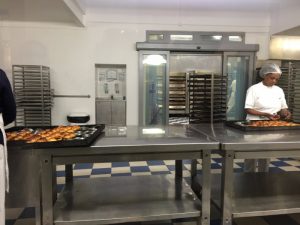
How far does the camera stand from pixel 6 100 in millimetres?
1566

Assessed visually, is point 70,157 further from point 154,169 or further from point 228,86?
point 228,86

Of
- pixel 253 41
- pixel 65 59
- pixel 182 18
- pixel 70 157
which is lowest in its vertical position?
pixel 70 157

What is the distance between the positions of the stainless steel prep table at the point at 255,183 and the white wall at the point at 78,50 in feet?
10.5

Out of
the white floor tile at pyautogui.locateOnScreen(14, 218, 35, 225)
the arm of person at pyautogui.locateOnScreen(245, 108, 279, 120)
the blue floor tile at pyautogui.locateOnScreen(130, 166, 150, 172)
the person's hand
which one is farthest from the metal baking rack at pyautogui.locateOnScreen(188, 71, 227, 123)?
the white floor tile at pyautogui.locateOnScreen(14, 218, 35, 225)

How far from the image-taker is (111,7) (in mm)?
4707

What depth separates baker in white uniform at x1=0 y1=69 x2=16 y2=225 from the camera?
1.42 metres

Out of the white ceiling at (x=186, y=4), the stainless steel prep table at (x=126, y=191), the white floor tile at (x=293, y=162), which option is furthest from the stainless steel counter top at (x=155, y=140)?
the white ceiling at (x=186, y=4)

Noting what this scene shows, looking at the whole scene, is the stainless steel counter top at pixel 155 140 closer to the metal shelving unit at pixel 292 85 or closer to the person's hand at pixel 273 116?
the person's hand at pixel 273 116

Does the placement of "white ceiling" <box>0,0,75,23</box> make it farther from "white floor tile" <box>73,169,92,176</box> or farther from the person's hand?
the person's hand

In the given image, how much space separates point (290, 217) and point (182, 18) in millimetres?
3818

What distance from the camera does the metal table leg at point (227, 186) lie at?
5.32 ft

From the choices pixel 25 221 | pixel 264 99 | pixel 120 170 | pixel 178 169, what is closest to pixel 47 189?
pixel 25 221

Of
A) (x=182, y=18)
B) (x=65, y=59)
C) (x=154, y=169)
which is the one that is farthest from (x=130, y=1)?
(x=154, y=169)

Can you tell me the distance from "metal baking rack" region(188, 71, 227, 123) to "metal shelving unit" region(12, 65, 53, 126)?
2600 millimetres
